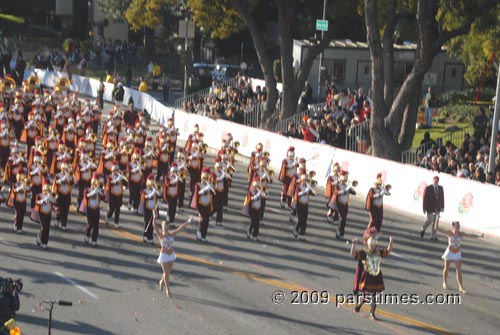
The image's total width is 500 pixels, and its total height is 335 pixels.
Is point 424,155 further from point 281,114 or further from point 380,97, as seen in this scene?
point 281,114

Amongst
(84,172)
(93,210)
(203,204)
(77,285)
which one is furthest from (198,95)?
(77,285)

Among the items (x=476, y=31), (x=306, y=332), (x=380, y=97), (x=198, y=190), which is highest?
(x=476, y=31)

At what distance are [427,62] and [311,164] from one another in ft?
13.5

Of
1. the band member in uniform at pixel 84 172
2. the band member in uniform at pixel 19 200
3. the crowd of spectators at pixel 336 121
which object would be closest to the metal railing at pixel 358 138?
the crowd of spectators at pixel 336 121

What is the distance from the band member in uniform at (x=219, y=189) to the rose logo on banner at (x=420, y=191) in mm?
4529

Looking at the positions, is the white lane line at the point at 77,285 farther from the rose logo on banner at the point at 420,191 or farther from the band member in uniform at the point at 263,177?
the rose logo on banner at the point at 420,191

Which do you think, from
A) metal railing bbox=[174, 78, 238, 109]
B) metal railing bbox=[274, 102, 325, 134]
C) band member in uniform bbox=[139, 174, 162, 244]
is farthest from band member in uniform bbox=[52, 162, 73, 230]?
metal railing bbox=[174, 78, 238, 109]

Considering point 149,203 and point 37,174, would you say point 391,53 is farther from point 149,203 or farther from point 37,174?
point 37,174

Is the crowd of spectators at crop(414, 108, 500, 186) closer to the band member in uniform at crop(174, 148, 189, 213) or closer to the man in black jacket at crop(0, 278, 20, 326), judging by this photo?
the band member in uniform at crop(174, 148, 189, 213)

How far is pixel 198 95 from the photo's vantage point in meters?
40.8

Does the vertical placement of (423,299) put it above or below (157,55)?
below

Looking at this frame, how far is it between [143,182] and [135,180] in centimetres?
169

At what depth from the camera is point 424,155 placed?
87.2ft

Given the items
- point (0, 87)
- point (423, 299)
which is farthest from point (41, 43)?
point (423, 299)
